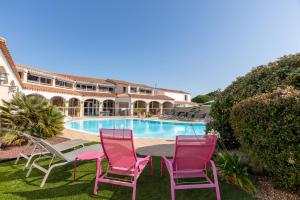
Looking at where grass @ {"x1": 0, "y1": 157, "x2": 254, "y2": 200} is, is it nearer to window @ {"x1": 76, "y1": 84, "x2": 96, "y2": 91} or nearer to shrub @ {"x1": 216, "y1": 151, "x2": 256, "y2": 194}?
shrub @ {"x1": 216, "y1": 151, "x2": 256, "y2": 194}

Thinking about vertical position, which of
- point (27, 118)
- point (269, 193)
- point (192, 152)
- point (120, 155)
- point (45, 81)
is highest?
point (45, 81)

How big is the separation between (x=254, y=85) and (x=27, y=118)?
369 inches

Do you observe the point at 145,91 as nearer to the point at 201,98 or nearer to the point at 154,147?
the point at 201,98

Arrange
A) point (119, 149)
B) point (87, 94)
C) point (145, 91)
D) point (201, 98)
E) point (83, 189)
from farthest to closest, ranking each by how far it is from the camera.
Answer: point (201, 98)
point (145, 91)
point (87, 94)
point (83, 189)
point (119, 149)

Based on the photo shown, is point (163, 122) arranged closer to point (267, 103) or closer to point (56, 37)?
point (56, 37)

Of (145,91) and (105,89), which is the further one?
(145,91)

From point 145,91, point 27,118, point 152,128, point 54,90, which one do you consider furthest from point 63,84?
point 27,118

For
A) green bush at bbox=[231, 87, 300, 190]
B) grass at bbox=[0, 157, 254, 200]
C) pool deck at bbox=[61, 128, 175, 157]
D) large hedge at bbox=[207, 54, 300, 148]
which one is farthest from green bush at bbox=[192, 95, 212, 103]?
green bush at bbox=[231, 87, 300, 190]

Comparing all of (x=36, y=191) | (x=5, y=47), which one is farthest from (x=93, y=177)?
(x=5, y=47)

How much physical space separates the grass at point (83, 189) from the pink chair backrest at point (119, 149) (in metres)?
0.55

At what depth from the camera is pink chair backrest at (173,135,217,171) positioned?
3595 mm

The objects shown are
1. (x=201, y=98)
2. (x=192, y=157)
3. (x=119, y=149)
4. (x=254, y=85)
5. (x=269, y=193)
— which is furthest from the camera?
(x=201, y=98)

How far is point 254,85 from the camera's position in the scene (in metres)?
5.20

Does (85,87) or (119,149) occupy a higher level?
(85,87)
